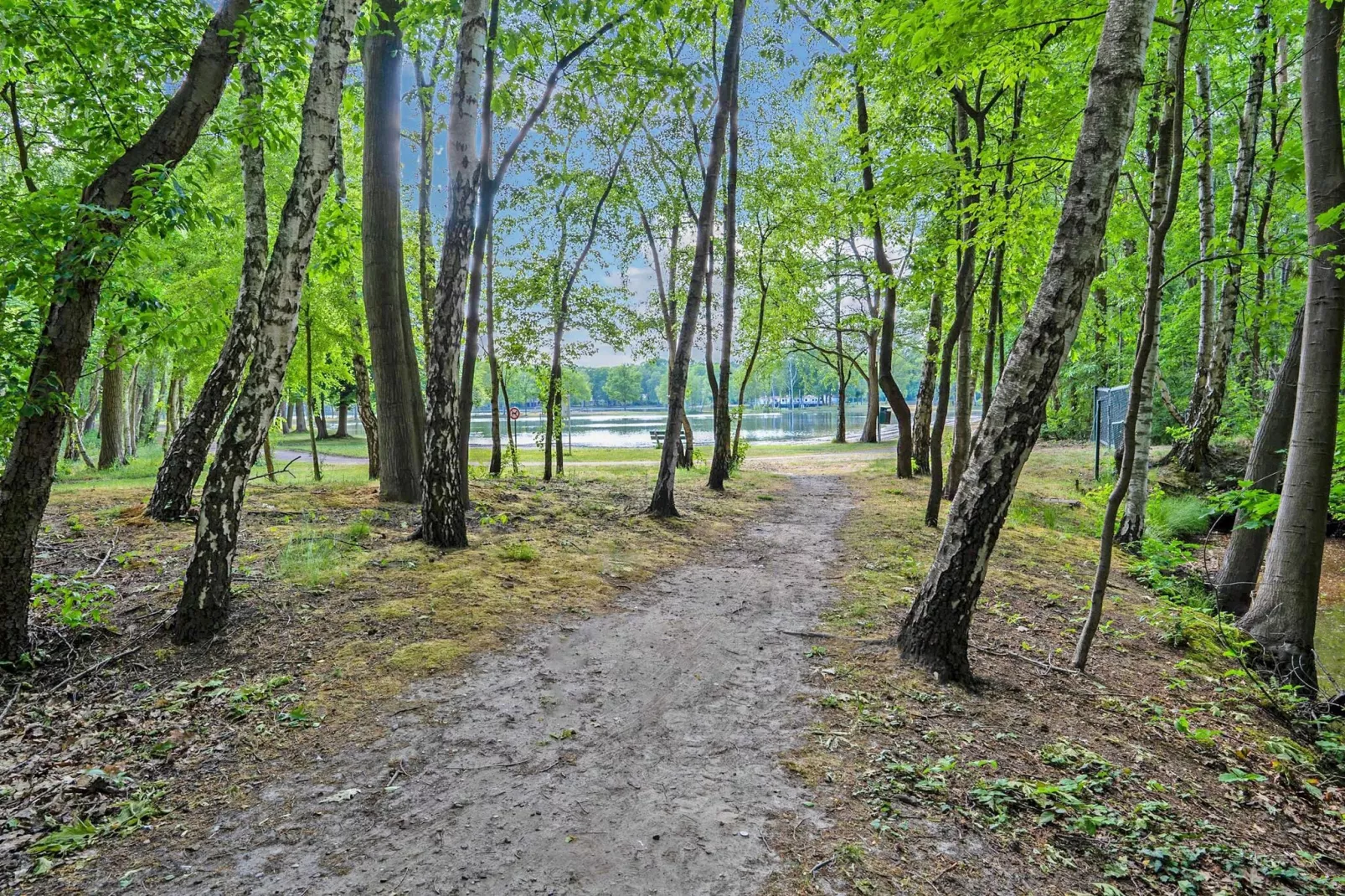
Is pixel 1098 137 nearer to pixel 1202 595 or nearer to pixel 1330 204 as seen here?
pixel 1330 204

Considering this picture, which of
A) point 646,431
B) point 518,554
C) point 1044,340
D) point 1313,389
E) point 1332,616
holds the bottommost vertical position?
point 1332,616

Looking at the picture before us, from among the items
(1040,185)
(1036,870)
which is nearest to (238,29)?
(1036,870)

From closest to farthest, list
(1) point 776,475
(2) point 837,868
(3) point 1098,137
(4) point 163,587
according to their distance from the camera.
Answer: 1. (2) point 837,868
2. (3) point 1098,137
3. (4) point 163,587
4. (1) point 776,475

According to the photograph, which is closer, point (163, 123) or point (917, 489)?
point (163, 123)

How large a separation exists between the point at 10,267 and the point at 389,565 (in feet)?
11.4

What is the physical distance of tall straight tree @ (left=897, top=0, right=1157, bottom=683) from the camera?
3762 millimetres

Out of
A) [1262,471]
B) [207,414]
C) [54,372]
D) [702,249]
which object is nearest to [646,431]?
[702,249]

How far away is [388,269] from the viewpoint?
8625 millimetres

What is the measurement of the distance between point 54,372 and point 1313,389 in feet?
29.9

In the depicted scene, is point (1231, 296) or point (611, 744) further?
point (1231, 296)

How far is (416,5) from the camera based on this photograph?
23.6ft

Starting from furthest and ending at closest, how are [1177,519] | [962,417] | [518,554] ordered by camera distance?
[1177,519] → [962,417] → [518,554]

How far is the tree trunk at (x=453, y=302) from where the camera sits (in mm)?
6320

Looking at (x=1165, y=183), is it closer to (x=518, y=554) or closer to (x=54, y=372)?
(x=518, y=554)
